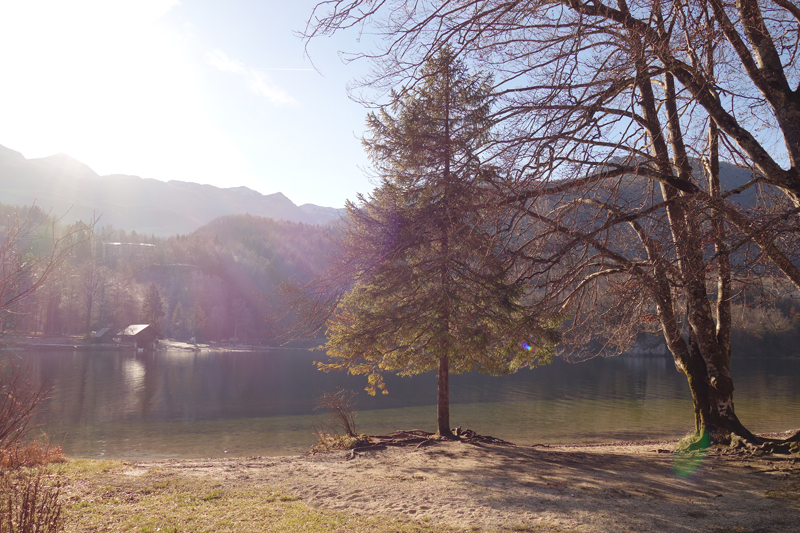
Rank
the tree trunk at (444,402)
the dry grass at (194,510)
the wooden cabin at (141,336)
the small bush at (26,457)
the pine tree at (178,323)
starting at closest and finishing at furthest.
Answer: the dry grass at (194,510), the small bush at (26,457), the tree trunk at (444,402), the wooden cabin at (141,336), the pine tree at (178,323)

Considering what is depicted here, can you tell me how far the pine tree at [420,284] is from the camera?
9.83m

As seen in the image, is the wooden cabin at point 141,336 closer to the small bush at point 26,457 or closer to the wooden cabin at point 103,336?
the wooden cabin at point 103,336

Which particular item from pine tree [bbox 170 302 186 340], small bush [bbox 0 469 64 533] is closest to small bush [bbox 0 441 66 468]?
small bush [bbox 0 469 64 533]

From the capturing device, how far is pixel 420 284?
11.2m

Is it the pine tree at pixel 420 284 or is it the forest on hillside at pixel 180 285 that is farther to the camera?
the forest on hillside at pixel 180 285

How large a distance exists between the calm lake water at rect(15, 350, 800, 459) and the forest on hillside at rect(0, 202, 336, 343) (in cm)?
967

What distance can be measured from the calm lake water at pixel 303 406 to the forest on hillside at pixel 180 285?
31.7 feet

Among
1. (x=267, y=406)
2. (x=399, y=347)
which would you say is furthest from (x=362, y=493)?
(x=267, y=406)

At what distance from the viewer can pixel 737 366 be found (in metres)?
48.7

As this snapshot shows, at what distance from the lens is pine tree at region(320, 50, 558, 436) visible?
983 cm

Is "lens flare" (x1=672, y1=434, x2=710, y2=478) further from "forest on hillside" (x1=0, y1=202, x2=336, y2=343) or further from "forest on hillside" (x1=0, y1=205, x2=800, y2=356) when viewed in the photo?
"forest on hillside" (x1=0, y1=202, x2=336, y2=343)

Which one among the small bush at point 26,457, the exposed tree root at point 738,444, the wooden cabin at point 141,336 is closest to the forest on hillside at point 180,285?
the wooden cabin at point 141,336

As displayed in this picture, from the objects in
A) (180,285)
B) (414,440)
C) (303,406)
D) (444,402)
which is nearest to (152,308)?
(180,285)

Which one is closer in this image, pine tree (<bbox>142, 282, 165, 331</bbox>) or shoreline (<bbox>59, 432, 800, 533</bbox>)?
shoreline (<bbox>59, 432, 800, 533</bbox>)
